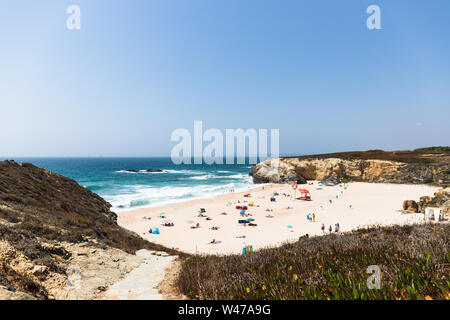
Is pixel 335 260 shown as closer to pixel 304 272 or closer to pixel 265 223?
pixel 304 272

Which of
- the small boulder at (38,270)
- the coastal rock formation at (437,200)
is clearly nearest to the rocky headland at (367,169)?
the coastal rock formation at (437,200)

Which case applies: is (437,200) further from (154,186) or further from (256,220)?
(154,186)

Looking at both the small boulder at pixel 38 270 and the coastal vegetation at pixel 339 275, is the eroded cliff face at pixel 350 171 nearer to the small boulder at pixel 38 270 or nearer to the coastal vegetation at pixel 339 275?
the coastal vegetation at pixel 339 275

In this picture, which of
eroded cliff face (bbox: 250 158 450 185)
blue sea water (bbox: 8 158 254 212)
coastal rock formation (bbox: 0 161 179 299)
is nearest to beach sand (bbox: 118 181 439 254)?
blue sea water (bbox: 8 158 254 212)

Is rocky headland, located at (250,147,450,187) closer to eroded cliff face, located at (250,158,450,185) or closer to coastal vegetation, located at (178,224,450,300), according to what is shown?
eroded cliff face, located at (250,158,450,185)

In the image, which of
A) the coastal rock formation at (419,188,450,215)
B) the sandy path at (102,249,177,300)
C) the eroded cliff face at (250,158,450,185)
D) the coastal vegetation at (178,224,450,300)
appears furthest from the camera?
the eroded cliff face at (250,158,450,185)
